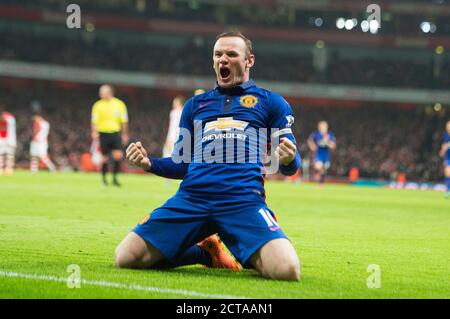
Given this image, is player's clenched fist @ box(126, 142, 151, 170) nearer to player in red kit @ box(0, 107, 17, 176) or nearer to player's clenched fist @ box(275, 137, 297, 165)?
player's clenched fist @ box(275, 137, 297, 165)

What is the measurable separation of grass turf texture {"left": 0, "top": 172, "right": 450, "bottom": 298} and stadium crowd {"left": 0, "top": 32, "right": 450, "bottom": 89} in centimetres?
3585

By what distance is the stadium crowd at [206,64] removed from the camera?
51.0 meters

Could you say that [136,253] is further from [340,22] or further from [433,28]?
[433,28]

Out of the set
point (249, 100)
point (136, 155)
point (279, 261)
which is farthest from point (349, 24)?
point (279, 261)

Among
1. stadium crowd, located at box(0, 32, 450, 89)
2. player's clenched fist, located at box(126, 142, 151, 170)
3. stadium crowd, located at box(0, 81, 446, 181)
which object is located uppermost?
stadium crowd, located at box(0, 32, 450, 89)

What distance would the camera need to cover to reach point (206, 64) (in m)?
54.0

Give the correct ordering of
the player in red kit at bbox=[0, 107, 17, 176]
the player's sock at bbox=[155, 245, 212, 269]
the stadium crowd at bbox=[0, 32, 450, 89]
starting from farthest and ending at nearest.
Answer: the stadium crowd at bbox=[0, 32, 450, 89] < the player in red kit at bbox=[0, 107, 17, 176] < the player's sock at bbox=[155, 245, 212, 269]

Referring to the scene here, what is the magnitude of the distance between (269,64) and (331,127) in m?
6.32

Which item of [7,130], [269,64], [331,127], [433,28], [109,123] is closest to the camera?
[109,123]

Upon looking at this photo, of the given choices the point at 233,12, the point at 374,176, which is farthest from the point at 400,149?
the point at 233,12

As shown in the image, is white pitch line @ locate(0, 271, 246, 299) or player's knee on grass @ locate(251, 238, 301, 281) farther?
player's knee on grass @ locate(251, 238, 301, 281)

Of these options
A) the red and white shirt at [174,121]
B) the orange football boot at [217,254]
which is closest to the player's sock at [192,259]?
the orange football boot at [217,254]

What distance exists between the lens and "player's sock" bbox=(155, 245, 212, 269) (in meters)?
6.71

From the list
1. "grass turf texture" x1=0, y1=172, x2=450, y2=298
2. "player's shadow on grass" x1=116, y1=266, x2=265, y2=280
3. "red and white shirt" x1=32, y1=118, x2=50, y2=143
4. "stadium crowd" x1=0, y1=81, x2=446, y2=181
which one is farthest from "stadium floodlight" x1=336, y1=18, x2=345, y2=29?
"player's shadow on grass" x1=116, y1=266, x2=265, y2=280
